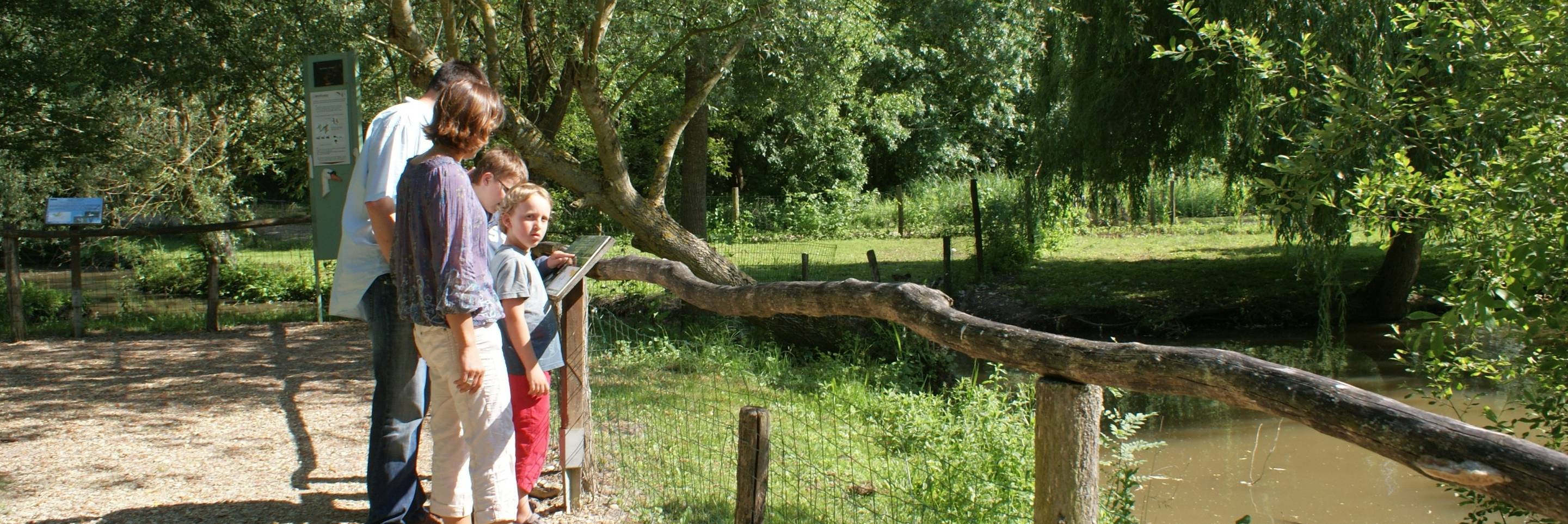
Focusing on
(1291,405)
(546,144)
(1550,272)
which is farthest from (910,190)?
(1291,405)

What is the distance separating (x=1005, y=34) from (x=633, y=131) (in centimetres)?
1057

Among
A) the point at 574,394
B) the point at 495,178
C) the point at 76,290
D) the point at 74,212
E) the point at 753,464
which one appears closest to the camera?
the point at 753,464

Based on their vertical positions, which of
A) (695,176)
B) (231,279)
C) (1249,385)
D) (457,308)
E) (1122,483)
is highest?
(695,176)

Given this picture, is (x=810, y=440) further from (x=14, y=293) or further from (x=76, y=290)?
(x=14, y=293)

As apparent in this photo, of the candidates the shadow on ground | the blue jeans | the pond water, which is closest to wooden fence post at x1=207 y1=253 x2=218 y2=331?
the pond water

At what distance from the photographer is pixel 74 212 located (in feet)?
33.8

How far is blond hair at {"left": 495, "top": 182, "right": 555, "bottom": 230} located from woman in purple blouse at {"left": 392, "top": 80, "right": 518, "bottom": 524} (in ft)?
0.88

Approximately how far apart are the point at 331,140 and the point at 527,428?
3.41 m

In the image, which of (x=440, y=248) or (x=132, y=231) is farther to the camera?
(x=132, y=231)

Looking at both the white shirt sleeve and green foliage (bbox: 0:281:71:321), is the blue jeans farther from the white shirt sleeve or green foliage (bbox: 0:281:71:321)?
green foliage (bbox: 0:281:71:321)

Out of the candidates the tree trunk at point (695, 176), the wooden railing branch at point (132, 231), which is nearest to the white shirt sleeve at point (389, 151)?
the wooden railing branch at point (132, 231)

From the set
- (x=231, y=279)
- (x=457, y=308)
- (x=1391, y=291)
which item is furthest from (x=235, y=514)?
(x=231, y=279)

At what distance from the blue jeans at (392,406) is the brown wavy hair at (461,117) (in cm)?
62

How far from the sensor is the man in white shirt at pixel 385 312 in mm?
3453
